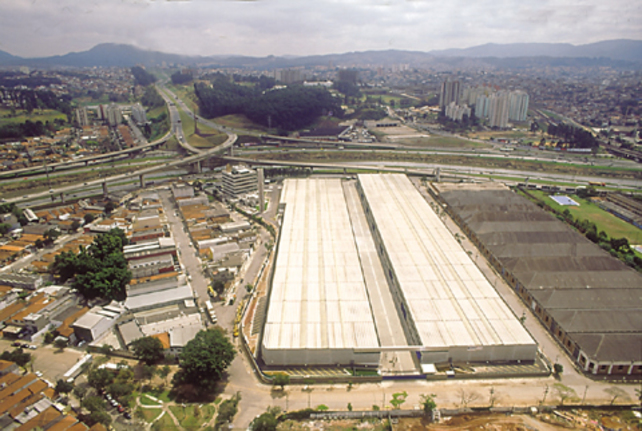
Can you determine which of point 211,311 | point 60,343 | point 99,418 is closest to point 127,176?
point 60,343

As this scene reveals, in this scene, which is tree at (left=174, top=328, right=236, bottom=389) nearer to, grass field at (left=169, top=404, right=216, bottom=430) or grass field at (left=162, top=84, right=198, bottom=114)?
grass field at (left=169, top=404, right=216, bottom=430)

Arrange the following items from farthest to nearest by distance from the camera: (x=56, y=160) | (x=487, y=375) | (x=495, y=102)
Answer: (x=495, y=102), (x=56, y=160), (x=487, y=375)

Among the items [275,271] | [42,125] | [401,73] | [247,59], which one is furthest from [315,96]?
[247,59]

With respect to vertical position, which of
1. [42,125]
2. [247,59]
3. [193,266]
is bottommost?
[193,266]

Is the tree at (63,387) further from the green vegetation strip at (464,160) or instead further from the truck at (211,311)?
the green vegetation strip at (464,160)

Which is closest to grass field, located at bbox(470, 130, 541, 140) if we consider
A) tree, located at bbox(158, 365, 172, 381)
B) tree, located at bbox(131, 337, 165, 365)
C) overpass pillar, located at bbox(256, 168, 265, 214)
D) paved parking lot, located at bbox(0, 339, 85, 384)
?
overpass pillar, located at bbox(256, 168, 265, 214)

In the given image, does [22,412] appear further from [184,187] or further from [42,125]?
[42,125]
